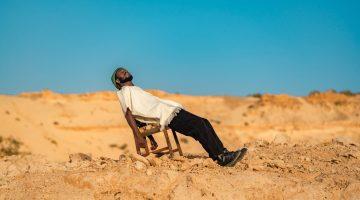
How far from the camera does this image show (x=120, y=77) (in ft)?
25.4

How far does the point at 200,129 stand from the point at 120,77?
121cm

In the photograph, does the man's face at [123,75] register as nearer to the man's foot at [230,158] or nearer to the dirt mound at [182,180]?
the dirt mound at [182,180]

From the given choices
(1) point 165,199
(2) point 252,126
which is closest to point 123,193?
(1) point 165,199

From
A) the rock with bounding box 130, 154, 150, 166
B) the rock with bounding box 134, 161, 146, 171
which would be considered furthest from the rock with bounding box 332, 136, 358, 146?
the rock with bounding box 134, 161, 146, 171

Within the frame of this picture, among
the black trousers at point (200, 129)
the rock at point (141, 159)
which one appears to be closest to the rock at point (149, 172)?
the rock at point (141, 159)

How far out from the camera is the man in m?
7.48

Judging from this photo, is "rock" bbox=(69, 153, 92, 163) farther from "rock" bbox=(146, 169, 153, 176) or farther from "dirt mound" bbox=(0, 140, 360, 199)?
"rock" bbox=(146, 169, 153, 176)

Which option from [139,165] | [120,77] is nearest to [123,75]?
[120,77]

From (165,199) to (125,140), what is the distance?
2125 centimetres

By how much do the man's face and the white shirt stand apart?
0.42ft

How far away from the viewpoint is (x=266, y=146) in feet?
32.0

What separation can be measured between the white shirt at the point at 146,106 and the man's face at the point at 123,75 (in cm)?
13

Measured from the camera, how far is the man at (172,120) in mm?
7484

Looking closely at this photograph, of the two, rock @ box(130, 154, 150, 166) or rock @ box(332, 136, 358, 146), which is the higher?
rock @ box(332, 136, 358, 146)
